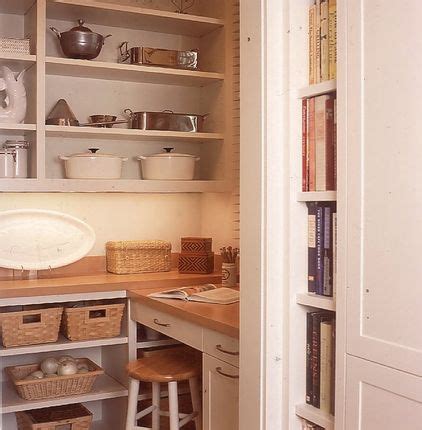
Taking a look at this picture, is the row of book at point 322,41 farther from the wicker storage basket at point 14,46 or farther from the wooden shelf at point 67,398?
the wooden shelf at point 67,398

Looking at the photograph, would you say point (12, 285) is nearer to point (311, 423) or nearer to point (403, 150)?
point (311, 423)

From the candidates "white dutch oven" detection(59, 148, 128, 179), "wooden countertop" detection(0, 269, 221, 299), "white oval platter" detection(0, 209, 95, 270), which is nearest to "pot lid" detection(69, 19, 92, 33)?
"white dutch oven" detection(59, 148, 128, 179)

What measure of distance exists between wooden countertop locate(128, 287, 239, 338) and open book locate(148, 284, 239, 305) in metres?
0.03

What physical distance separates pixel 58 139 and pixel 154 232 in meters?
0.78

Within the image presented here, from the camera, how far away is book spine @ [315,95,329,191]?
71.5 inches

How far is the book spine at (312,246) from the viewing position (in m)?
1.87

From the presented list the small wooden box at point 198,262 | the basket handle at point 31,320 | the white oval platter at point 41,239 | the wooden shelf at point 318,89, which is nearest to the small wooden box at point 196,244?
the small wooden box at point 198,262

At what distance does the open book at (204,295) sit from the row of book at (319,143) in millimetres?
1013

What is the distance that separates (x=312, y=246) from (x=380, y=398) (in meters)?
0.47

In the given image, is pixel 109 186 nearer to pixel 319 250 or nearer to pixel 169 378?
pixel 169 378

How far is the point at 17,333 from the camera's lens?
10.1 ft

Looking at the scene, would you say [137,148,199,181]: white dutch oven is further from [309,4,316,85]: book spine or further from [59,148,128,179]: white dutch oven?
[309,4,316,85]: book spine

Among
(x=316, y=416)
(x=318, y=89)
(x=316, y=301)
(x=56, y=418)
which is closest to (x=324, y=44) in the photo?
Result: (x=318, y=89)

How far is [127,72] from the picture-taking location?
3.51 m
